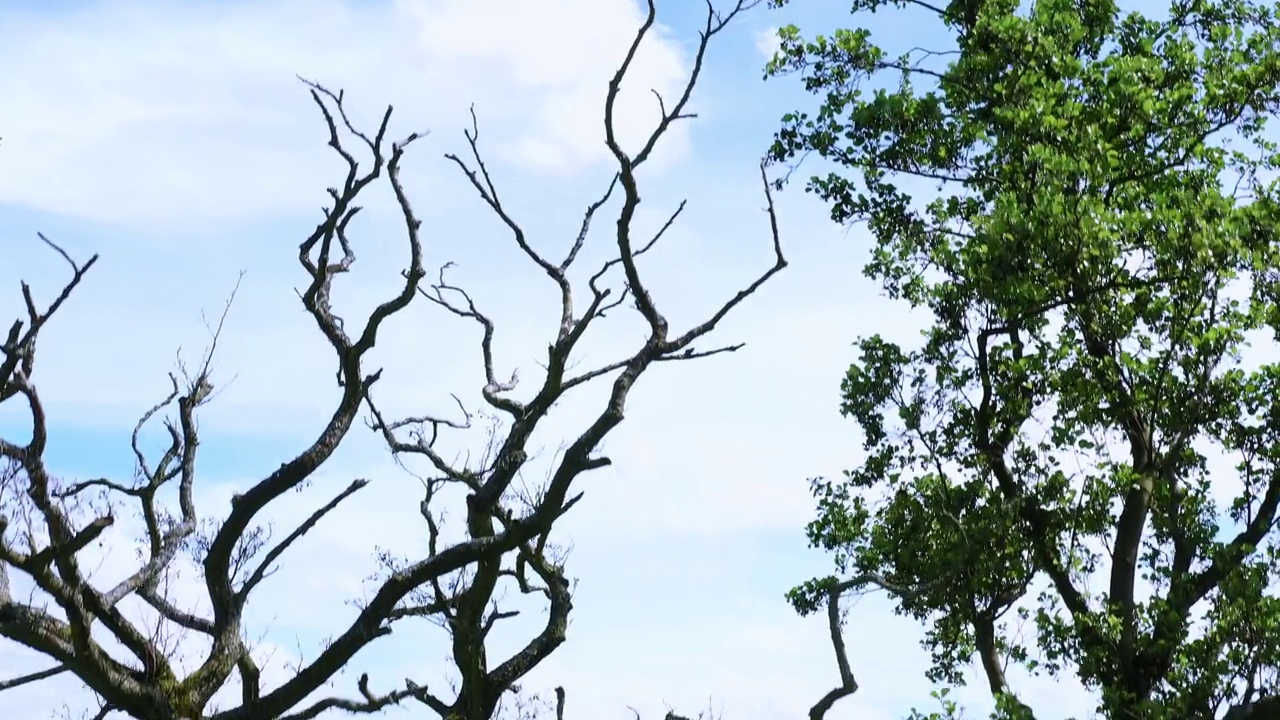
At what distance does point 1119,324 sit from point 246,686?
9.64 meters

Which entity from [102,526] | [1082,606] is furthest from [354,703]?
[1082,606]

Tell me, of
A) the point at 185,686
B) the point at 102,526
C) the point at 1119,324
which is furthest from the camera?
the point at 1119,324

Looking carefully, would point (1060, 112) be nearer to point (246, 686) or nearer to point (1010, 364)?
point (1010, 364)

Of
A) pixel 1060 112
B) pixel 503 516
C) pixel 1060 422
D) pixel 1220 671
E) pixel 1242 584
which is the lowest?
pixel 1220 671

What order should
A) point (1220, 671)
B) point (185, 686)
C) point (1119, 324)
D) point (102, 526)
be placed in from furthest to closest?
point (1119, 324), point (1220, 671), point (185, 686), point (102, 526)

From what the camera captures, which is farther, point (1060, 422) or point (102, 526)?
point (1060, 422)

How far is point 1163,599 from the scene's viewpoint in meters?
14.5

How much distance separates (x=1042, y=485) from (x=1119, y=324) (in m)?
1.99

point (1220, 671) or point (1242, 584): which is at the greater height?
point (1242, 584)

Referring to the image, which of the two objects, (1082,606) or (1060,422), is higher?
(1060,422)

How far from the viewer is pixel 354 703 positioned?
13.8 metres

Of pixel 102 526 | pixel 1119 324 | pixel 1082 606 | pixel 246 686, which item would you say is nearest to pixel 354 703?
pixel 246 686

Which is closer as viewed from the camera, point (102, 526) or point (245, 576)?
point (102, 526)

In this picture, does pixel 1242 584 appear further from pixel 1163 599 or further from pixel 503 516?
pixel 503 516
